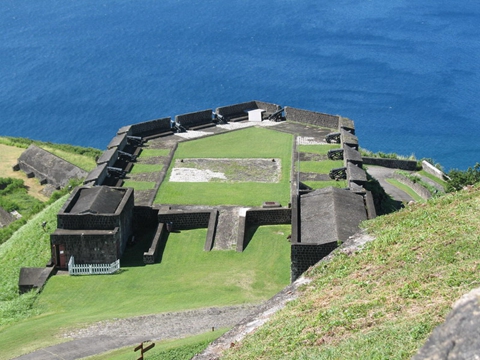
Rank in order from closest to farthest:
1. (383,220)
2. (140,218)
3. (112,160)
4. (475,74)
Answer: (383,220) → (140,218) → (112,160) → (475,74)

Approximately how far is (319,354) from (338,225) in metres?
13.6

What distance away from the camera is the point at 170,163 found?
4259 centimetres

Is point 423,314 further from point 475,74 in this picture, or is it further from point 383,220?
point 475,74

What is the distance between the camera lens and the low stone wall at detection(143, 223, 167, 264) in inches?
1293

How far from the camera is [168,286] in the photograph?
3067 cm

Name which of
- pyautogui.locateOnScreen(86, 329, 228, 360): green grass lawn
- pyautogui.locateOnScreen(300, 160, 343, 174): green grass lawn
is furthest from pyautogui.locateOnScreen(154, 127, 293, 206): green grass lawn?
pyautogui.locateOnScreen(86, 329, 228, 360): green grass lawn

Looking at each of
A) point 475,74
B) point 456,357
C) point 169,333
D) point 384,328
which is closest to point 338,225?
point 169,333

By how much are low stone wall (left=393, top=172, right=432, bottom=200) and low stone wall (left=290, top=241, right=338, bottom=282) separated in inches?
790

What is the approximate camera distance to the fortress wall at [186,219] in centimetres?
3547

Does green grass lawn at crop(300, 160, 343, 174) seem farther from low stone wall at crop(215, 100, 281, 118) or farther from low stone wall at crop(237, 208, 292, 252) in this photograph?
low stone wall at crop(215, 100, 281, 118)

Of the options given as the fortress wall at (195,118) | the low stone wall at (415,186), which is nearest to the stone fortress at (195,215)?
the fortress wall at (195,118)

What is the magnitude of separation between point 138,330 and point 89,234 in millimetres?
7493

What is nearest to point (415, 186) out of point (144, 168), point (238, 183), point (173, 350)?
point (238, 183)

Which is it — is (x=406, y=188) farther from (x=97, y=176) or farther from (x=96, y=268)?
(x=96, y=268)
